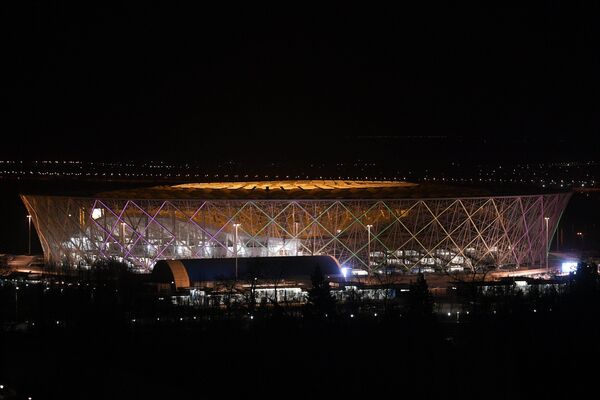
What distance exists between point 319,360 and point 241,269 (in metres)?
20.2

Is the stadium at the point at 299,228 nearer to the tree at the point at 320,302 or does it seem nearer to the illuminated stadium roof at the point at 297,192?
the illuminated stadium roof at the point at 297,192

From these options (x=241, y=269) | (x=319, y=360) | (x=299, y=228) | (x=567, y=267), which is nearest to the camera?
(x=319, y=360)

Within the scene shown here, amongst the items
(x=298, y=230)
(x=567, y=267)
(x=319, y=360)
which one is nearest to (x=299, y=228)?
(x=298, y=230)

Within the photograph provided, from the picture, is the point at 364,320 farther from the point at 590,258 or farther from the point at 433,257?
the point at 590,258

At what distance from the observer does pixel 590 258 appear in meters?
59.8

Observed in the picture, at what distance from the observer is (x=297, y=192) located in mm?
56719

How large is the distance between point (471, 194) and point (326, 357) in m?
27.7

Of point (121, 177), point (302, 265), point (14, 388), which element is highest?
point (121, 177)

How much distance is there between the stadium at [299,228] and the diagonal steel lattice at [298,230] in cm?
4

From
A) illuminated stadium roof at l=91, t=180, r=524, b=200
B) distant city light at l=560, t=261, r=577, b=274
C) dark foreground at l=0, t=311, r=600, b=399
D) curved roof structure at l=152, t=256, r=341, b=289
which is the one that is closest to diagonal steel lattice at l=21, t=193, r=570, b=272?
illuminated stadium roof at l=91, t=180, r=524, b=200

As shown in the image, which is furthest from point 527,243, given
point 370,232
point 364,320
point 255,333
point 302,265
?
point 255,333

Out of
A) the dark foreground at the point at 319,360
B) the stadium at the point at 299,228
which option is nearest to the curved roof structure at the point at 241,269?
the stadium at the point at 299,228

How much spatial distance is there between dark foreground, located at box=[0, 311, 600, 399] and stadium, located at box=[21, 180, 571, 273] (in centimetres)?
1905

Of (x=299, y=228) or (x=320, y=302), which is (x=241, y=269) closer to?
(x=299, y=228)
